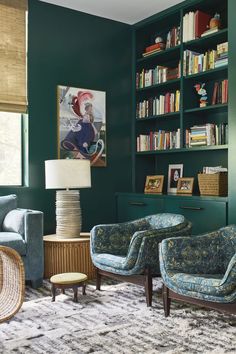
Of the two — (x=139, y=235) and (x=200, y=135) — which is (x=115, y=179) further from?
(x=139, y=235)

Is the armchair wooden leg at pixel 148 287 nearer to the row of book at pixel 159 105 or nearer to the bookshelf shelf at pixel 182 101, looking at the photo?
the bookshelf shelf at pixel 182 101

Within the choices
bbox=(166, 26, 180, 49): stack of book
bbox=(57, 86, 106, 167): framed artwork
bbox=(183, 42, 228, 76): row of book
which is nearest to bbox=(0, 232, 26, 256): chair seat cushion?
bbox=(57, 86, 106, 167): framed artwork

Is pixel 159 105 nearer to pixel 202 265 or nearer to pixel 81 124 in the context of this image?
pixel 81 124

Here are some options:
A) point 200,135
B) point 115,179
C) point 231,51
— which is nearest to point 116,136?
point 115,179

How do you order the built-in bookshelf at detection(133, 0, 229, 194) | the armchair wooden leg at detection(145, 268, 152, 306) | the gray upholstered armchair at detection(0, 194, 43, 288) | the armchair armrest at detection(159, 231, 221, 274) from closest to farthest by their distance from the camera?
1. the armchair armrest at detection(159, 231, 221, 274)
2. the armchair wooden leg at detection(145, 268, 152, 306)
3. the gray upholstered armchair at detection(0, 194, 43, 288)
4. the built-in bookshelf at detection(133, 0, 229, 194)

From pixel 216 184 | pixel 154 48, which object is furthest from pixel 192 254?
pixel 154 48

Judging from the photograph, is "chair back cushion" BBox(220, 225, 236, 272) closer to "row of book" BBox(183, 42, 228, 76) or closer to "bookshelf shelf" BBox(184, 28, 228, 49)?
"row of book" BBox(183, 42, 228, 76)

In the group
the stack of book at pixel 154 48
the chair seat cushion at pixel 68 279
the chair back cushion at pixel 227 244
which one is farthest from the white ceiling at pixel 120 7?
the chair seat cushion at pixel 68 279

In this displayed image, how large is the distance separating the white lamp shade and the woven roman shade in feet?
2.97

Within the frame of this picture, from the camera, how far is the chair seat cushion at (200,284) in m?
2.95

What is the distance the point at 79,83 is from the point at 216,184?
6.90ft

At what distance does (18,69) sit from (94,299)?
2.67 m

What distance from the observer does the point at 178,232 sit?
3881mm

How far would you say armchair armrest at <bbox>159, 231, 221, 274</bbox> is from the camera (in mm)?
3387
